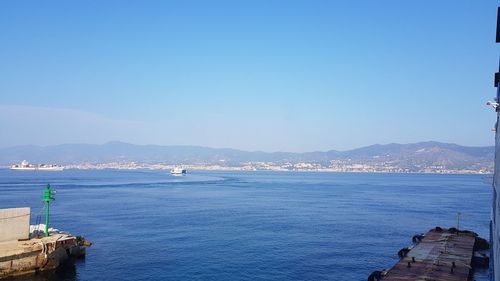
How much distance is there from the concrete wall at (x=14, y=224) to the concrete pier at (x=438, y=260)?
30.5 metres

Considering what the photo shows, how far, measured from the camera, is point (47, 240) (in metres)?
36.8

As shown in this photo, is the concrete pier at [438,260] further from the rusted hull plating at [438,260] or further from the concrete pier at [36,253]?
the concrete pier at [36,253]

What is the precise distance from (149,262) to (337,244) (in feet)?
74.2

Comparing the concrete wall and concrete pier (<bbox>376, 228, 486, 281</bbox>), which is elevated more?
the concrete wall

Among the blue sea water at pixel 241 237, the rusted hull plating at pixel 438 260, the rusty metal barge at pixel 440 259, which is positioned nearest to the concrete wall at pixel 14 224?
the blue sea water at pixel 241 237

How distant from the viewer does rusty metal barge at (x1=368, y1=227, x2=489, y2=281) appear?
102 ft

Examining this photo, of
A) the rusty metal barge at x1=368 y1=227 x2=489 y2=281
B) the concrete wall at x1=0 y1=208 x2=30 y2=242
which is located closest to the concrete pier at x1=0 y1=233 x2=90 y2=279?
the concrete wall at x1=0 y1=208 x2=30 y2=242

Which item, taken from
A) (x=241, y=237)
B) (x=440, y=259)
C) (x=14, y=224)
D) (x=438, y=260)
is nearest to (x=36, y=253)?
(x=14, y=224)

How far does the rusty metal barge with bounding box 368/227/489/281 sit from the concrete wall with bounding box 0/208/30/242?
30.1 metres

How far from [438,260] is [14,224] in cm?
3726

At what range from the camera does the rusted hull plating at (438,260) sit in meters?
30.8

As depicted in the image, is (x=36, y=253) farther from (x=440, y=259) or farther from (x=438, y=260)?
(x=440, y=259)

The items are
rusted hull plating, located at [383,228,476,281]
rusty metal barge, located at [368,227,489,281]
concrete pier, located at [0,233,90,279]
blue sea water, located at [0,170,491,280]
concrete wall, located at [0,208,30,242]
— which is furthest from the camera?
blue sea water, located at [0,170,491,280]

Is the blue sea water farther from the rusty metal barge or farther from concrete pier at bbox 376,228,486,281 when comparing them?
concrete pier at bbox 376,228,486,281
